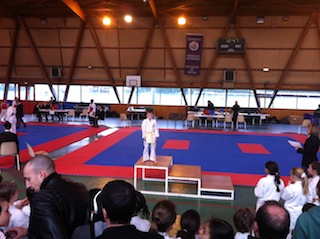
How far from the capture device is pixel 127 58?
20.9 m

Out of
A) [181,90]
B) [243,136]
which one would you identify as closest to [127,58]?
[181,90]

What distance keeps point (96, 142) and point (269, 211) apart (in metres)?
9.66

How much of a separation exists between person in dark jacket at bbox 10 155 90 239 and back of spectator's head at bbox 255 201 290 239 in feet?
3.85

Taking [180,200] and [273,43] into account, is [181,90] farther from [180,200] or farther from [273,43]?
[180,200]

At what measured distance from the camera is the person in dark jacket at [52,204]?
1.64 m

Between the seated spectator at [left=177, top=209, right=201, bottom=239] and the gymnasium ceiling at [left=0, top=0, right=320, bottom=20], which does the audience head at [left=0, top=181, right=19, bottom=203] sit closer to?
the seated spectator at [left=177, top=209, right=201, bottom=239]

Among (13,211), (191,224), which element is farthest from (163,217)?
(13,211)

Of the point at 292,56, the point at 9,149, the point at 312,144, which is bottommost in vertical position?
the point at 9,149

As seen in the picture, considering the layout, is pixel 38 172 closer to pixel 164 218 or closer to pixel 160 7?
pixel 164 218

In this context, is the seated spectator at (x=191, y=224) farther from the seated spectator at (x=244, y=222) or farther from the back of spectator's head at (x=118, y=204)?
the back of spectator's head at (x=118, y=204)

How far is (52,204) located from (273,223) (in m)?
1.40

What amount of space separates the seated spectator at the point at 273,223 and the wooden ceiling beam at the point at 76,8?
17205 mm

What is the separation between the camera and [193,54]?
19812mm

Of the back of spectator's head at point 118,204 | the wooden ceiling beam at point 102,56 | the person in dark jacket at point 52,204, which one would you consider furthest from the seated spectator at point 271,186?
the wooden ceiling beam at point 102,56
